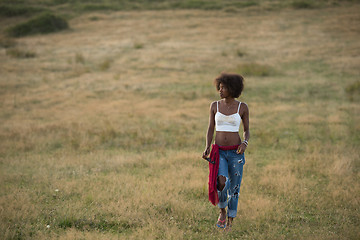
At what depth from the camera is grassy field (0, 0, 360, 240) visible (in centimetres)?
492

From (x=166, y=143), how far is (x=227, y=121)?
5419mm

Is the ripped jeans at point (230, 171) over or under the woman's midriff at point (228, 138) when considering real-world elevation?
under

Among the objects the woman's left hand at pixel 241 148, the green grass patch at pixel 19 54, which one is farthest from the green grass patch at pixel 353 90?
the green grass patch at pixel 19 54

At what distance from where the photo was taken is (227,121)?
4.20 metres

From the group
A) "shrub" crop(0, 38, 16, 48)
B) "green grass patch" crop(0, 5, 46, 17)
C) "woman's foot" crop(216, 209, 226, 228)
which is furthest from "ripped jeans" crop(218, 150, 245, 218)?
"green grass patch" crop(0, 5, 46, 17)

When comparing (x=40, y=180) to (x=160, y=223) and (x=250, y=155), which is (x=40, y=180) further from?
(x=250, y=155)

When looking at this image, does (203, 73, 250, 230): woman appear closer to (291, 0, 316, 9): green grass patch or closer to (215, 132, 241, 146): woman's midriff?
(215, 132, 241, 146): woman's midriff

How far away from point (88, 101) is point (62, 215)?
10.3 meters

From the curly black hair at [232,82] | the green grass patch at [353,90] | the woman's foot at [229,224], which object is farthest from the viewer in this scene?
the green grass patch at [353,90]

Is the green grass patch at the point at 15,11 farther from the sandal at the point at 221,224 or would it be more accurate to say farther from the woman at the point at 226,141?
the sandal at the point at 221,224

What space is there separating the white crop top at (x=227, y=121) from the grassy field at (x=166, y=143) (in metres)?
1.43

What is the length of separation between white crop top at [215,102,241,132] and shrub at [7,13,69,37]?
139 feet

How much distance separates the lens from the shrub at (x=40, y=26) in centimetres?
4094

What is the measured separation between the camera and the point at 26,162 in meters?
7.76
